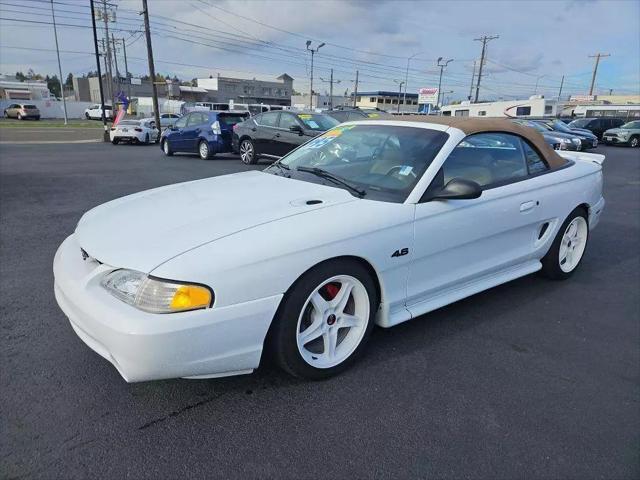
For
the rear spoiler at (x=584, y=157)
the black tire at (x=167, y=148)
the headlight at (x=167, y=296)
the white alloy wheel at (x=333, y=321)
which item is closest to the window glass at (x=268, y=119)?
the black tire at (x=167, y=148)

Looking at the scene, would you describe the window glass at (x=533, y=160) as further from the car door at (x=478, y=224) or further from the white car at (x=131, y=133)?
the white car at (x=131, y=133)

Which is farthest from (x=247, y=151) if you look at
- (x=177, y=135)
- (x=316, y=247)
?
(x=316, y=247)

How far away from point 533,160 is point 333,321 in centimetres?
240

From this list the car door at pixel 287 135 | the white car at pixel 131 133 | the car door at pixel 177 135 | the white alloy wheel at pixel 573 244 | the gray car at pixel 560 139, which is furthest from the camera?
the white car at pixel 131 133

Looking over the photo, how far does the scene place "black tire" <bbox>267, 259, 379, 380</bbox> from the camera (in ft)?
7.63

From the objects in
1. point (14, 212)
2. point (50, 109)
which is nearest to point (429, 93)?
point (50, 109)

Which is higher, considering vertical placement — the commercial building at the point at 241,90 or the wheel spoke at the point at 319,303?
the commercial building at the point at 241,90

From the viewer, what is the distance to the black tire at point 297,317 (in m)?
2.33

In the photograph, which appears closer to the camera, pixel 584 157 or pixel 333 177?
pixel 333 177

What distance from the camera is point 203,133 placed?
14.7 m

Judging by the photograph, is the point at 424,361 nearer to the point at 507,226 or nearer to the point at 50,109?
the point at 507,226

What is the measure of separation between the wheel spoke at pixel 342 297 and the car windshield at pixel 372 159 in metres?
0.60

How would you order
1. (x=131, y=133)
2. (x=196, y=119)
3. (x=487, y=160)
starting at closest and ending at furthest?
(x=487, y=160) < (x=196, y=119) < (x=131, y=133)

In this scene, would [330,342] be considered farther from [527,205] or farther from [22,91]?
[22,91]
